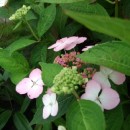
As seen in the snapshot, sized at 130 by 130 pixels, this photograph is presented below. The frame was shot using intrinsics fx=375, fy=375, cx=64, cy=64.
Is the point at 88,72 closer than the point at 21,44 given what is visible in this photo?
Yes

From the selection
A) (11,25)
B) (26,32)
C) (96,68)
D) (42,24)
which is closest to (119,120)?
(96,68)

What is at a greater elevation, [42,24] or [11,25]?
[42,24]

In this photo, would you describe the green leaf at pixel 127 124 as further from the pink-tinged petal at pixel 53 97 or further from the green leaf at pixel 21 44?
the green leaf at pixel 21 44

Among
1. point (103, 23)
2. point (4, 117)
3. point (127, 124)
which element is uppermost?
point (103, 23)

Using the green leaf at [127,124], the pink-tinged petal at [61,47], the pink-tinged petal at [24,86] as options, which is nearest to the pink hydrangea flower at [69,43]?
the pink-tinged petal at [61,47]

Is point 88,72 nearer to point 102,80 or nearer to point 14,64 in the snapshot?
point 102,80

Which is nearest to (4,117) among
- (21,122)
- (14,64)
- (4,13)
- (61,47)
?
(21,122)

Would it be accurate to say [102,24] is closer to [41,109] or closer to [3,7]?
[41,109]

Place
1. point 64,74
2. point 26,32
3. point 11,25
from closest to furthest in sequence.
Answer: point 64,74, point 26,32, point 11,25

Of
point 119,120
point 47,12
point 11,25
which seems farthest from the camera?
point 11,25
